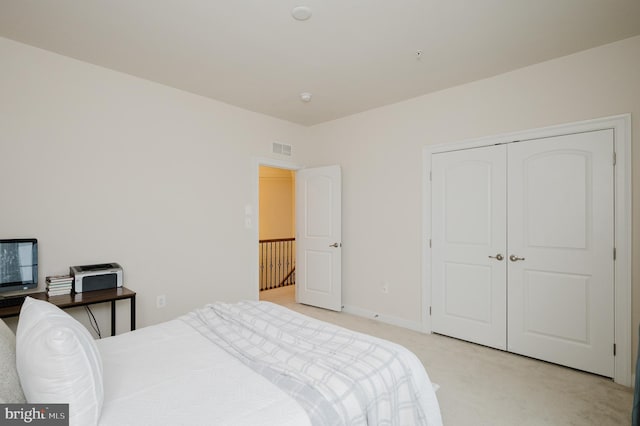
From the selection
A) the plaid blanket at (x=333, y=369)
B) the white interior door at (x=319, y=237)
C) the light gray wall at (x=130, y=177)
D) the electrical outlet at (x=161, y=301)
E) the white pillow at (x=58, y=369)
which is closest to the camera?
the white pillow at (x=58, y=369)

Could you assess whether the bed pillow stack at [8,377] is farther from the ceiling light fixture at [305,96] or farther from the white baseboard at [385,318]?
the white baseboard at [385,318]

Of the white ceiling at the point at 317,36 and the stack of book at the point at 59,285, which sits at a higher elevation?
the white ceiling at the point at 317,36

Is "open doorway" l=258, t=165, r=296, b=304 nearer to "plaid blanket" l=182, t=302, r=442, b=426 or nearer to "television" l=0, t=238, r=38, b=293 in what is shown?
"television" l=0, t=238, r=38, b=293

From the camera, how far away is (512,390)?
7.89 feet

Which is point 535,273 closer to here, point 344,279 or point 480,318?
point 480,318

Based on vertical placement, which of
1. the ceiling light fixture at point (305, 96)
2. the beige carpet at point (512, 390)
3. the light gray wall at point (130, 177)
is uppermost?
the ceiling light fixture at point (305, 96)

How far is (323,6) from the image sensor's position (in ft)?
6.95

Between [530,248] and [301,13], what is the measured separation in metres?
2.90

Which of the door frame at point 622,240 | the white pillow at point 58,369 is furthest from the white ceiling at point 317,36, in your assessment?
the white pillow at point 58,369

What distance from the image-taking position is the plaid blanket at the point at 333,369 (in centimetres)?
128

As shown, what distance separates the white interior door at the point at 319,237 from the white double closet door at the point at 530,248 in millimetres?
1371

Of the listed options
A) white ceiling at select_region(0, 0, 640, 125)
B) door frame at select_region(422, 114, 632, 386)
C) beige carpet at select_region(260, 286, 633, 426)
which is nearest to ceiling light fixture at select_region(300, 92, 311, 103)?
white ceiling at select_region(0, 0, 640, 125)

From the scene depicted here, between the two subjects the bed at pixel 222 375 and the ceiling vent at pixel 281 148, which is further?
the ceiling vent at pixel 281 148

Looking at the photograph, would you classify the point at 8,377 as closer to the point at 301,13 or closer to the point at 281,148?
the point at 301,13
